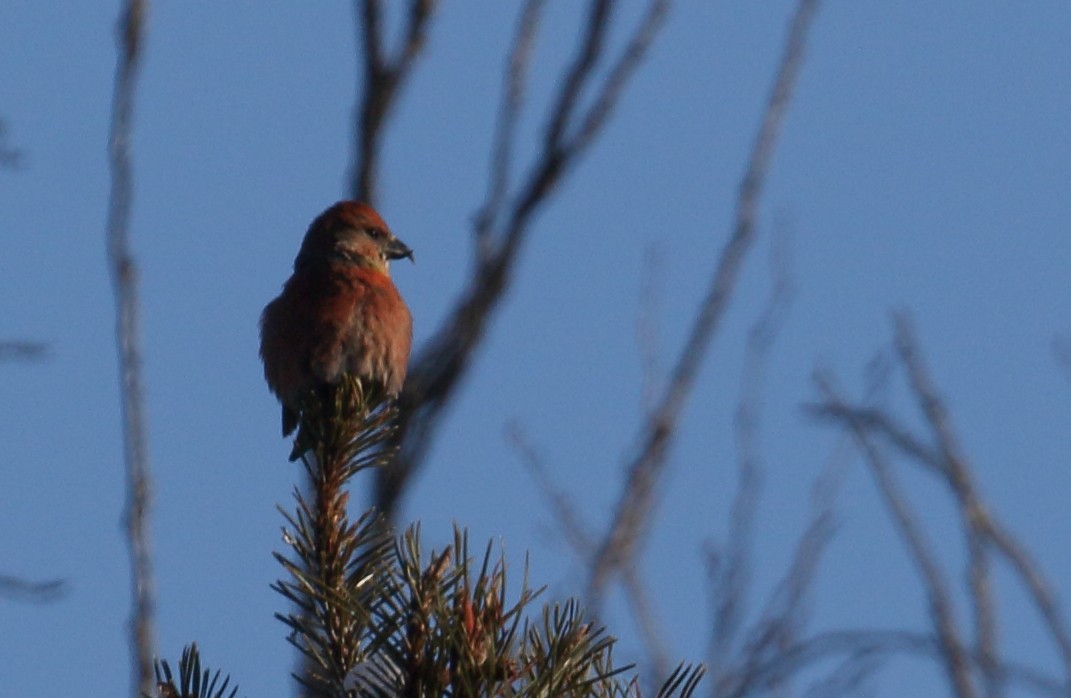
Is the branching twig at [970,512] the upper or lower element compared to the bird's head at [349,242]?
lower

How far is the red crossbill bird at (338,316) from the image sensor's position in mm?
4633

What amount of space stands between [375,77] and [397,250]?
1.73 m

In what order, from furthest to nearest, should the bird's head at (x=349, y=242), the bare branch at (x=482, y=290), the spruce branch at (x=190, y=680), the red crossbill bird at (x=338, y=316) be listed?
the bird's head at (x=349, y=242)
the red crossbill bird at (x=338, y=316)
the bare branch at (x=482, y=290)
the spruce branch at (x=190, y=680)

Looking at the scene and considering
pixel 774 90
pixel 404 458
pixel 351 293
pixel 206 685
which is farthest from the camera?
pixel 351 293

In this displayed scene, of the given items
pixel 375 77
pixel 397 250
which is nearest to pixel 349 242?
pixel 397 250

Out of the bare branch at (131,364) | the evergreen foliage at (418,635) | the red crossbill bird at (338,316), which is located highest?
the red crossbill bird at (338,316)

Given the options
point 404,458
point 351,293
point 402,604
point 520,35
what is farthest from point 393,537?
point 351,293

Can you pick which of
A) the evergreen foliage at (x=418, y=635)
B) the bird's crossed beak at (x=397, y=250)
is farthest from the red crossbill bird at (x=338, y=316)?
the evergreen foliage at (x=418, y=635)

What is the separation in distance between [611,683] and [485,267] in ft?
5.25

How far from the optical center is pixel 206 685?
1.88m

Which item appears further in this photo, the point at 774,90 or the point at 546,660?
the point at 774,90

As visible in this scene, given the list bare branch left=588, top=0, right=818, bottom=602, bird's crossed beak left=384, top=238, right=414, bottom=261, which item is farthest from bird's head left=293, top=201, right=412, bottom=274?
bare branch left=588, top=0, right=818, bottom=602

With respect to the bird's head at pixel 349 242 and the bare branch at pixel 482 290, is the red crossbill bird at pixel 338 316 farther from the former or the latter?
the bare branch at pixel 482 290

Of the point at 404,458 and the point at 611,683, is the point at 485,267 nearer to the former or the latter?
the point at 404,458
